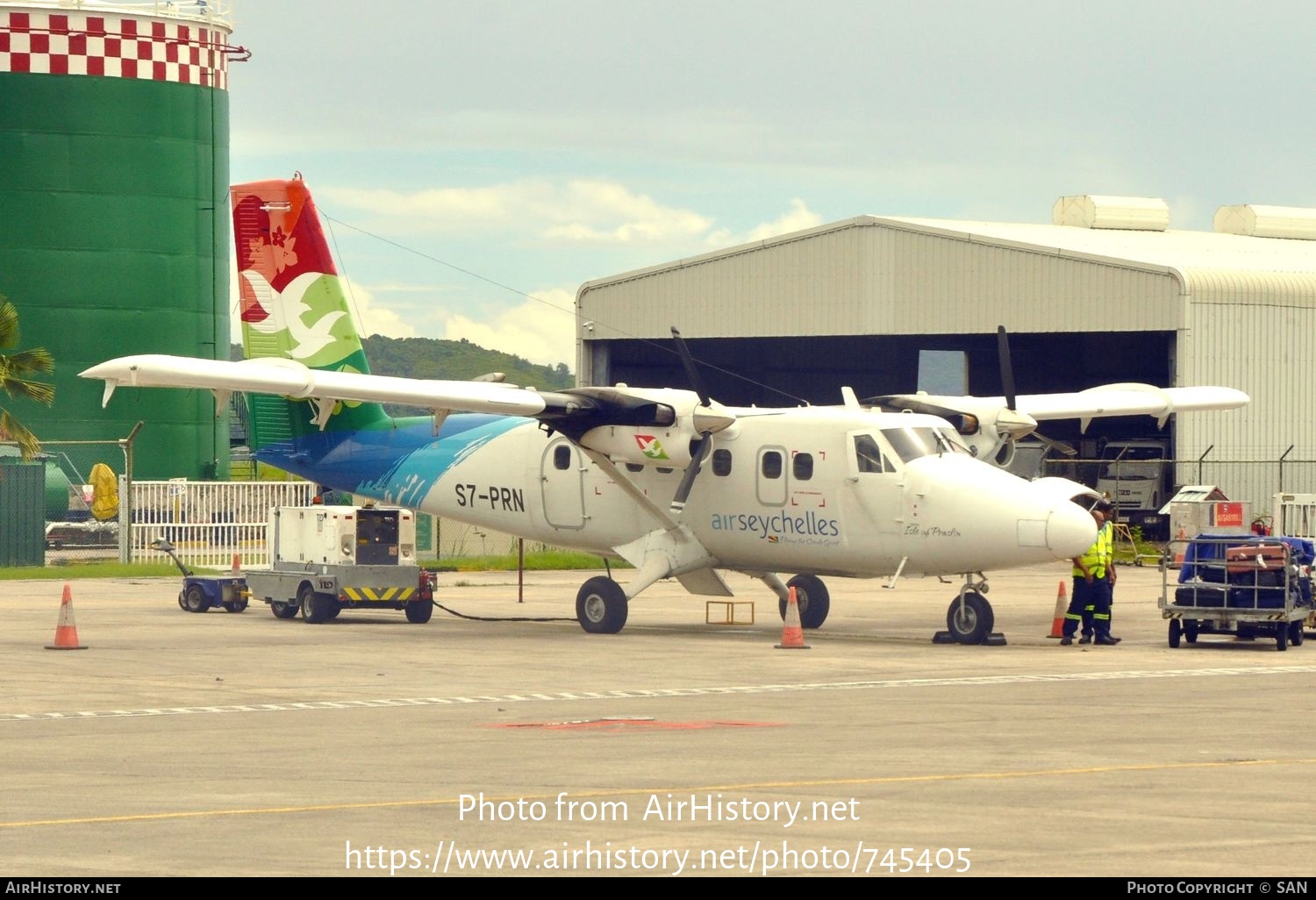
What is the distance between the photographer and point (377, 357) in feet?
503

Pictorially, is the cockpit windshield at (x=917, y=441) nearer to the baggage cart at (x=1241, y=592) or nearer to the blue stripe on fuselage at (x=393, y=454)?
the baggage cart at (x=1241, y=592)

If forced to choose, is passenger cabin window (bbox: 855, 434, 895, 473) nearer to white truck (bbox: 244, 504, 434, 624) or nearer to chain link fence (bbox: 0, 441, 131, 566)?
white truck (bbox: 244, 504, 434, 624)

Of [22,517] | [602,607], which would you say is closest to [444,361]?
[22,517]

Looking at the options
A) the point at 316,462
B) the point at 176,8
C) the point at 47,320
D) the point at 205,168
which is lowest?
the point at 316,462

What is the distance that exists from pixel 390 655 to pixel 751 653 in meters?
4.15

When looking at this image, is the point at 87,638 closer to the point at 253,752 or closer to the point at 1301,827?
the point at 253,752

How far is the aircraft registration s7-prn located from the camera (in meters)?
23.3

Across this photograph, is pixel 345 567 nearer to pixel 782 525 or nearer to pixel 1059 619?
pixel 782 525

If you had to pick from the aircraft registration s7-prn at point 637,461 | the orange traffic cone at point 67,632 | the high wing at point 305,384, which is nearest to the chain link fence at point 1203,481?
the aircraft registration s7-prn at point 637,461

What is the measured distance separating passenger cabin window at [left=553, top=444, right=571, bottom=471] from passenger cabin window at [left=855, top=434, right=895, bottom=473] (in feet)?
14.7

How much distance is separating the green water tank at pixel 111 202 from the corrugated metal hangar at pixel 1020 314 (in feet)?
42.8

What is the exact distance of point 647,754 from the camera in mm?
13445

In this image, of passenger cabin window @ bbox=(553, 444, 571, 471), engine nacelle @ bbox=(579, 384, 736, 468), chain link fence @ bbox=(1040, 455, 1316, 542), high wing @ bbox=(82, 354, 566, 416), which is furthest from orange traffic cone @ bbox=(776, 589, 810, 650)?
chain link fence @ bbox=(1040, 455, 1316, 542)

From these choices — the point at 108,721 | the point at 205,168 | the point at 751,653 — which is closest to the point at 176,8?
the point at 205,168
